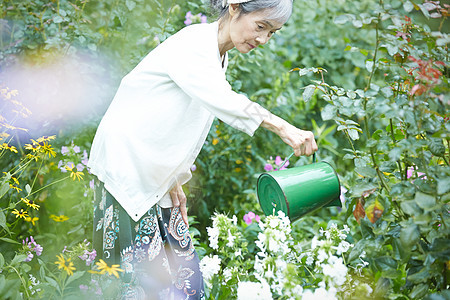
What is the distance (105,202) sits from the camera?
1.72 m

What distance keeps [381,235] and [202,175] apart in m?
1.54

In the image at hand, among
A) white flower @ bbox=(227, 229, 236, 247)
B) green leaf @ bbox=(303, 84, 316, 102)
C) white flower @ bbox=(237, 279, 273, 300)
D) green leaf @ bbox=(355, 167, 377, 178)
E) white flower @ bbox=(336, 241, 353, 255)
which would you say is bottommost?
white flower @ bbox=(227, 229, 236, 247)

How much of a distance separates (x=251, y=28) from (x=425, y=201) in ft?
2.55

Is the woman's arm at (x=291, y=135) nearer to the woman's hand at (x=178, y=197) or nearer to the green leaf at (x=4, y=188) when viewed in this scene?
the woman's hand at (x=178, y=197)

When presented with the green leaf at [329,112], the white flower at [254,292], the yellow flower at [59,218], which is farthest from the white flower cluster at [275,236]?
the yellow flower at [59,218]

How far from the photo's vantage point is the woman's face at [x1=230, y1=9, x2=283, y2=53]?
156 cm

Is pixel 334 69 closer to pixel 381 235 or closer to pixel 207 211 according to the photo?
pixel 207 211

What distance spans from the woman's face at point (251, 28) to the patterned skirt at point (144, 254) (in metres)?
0.68

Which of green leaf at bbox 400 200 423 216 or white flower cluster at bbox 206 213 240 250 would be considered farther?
white flower cluster at bbox 206 213 240 250

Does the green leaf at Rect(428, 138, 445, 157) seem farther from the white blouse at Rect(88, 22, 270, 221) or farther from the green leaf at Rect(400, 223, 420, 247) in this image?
the white blouse at Rect(88, 22, 270, 221)

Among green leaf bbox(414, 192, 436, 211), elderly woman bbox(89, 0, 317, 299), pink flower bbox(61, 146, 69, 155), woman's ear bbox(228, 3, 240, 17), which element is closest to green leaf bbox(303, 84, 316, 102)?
elderly woman bbox(89, 0, 317, 299)

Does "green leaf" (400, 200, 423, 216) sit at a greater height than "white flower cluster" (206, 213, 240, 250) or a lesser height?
greater

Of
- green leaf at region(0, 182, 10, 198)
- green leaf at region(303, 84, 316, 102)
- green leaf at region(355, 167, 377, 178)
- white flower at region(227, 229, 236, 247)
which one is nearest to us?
green leaf at region(355, 167, 377, 178)

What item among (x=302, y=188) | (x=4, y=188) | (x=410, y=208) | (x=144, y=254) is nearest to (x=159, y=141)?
(x=144, y=254)
